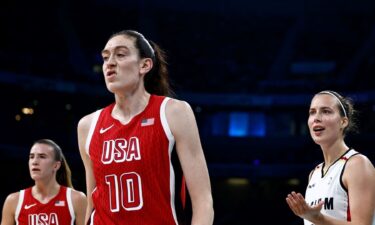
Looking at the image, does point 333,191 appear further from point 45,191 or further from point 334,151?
point 45,191

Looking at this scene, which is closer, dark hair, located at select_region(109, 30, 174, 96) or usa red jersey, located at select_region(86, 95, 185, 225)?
usa red jersey, located at select_region(86, 95, 185, 225)

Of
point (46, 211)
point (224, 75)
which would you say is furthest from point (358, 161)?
point (224, 75)

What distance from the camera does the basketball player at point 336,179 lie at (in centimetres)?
307

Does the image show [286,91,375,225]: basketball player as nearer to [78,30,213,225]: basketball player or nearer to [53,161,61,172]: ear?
[78,30,213,225]: basketball player

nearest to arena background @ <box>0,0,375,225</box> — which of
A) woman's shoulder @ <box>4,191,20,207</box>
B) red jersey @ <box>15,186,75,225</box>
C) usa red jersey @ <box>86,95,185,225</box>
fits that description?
woman's shoulder @ <box>4,191,20,207</box>

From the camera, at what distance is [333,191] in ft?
11.1

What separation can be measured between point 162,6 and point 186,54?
2702 mm

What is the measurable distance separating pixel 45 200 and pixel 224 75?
58.1ft

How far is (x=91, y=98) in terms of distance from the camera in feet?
66.7

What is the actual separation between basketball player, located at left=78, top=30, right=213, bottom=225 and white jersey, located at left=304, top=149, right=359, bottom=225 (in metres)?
1.11

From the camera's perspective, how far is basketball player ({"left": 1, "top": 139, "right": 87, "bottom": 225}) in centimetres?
534

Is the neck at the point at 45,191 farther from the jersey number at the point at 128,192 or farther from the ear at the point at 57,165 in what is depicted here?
the jersey number at the point at 128,192

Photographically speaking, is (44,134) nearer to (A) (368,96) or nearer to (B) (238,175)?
(B) (238,175)

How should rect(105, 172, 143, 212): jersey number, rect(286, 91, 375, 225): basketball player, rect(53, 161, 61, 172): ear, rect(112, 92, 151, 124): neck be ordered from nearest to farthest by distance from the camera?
1. rect(105, 172, 143, 212): jersey number
2. rect(112, 92, 151, 124): neck
3. rect(286, 91, 375, 225): basketball player
4. rect(53, 161, 61, 172): ear
